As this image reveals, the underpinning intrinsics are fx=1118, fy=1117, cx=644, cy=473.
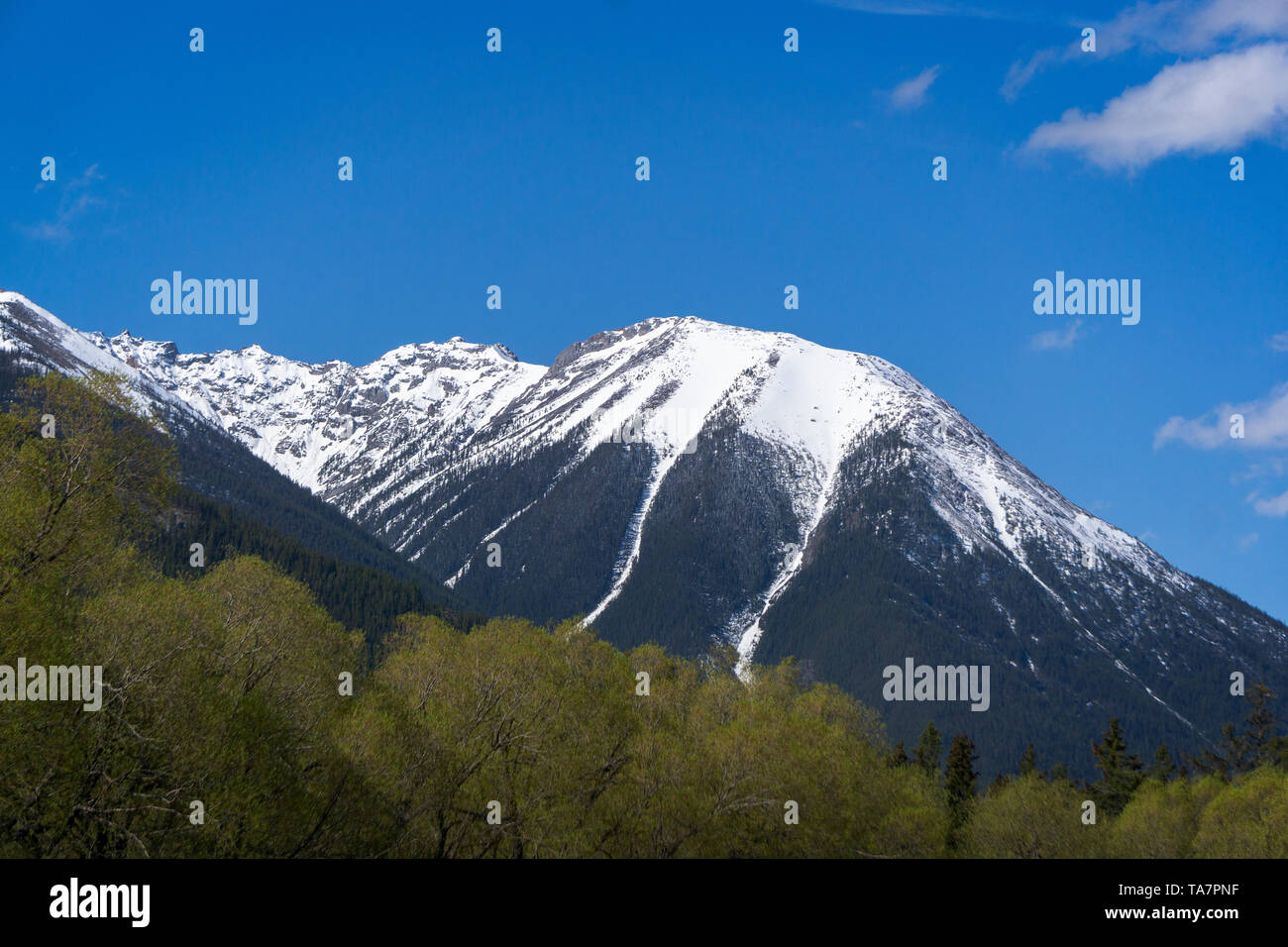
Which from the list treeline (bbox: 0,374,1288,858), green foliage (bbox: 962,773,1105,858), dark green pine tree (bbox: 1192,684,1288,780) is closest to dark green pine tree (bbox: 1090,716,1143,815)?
dark green pine tree (bbox: 1192,684,1288,780)

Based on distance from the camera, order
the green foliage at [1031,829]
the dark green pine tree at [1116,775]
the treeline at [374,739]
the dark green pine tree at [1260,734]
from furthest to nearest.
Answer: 1. the dark green pine tree at [1260,734]
2. the dark green pine tree at [1116,775]
3. the green foliage at [1031,829]
4. the treeline at [374,739]

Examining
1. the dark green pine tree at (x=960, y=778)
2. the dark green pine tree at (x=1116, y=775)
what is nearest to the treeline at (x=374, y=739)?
the dark green pine tree at (x=960, y=778)

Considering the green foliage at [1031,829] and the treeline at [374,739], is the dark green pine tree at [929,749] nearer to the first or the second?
the green foliage at [1031,829]

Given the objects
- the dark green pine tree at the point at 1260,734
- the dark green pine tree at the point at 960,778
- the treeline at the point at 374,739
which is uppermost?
the treeline at the point at 374,739

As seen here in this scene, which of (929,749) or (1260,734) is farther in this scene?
(929,749)

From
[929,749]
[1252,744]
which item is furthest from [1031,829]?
[929,749]

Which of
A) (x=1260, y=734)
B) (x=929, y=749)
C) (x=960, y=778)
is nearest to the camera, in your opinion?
(x=1260, y=734)

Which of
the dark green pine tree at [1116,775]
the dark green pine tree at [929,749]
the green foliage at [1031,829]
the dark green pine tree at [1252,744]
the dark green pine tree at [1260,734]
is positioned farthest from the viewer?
the dark green pine tree at [929,749]

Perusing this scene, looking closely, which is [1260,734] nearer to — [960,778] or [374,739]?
[960,778]
